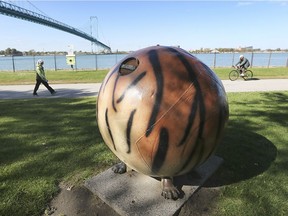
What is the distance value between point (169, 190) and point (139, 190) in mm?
432

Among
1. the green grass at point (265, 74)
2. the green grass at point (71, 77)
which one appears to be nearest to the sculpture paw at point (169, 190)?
the green grass at point (71, 77)

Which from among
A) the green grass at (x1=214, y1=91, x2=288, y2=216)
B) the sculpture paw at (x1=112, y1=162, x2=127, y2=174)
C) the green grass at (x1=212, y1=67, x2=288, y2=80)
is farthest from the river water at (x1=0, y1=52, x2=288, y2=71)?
the sculpture paw at (x1=112, y1=162, x2=127, y2=174)

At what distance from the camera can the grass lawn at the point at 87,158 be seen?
3.52 metres

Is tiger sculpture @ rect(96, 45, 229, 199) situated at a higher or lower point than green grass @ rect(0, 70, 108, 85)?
higher

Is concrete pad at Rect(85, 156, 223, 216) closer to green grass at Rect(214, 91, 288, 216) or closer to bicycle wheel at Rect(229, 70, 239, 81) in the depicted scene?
green grass at Rect(214, 91, 288, 216)

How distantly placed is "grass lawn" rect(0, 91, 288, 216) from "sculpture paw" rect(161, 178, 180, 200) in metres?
0.55

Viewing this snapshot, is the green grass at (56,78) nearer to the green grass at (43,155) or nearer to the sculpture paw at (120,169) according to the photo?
the green grass at (43,155)

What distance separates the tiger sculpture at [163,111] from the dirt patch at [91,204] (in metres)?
0.61

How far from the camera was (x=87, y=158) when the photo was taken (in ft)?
15.8

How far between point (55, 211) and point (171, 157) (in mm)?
1674

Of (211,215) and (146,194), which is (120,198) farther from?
(211,215)

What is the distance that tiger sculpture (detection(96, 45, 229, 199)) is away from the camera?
109 inches

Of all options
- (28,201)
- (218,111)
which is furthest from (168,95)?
(28,201)

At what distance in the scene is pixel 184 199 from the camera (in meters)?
3.42
